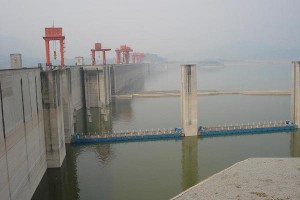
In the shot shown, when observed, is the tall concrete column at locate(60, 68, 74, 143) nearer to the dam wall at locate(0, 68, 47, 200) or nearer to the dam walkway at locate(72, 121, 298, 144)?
the dam walkway at locate(72, 121, 298, 144)

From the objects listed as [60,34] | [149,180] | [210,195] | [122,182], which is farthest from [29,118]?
[60,34]

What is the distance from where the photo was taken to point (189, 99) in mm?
46156

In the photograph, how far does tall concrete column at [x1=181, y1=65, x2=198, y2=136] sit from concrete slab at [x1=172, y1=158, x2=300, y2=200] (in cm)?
1490

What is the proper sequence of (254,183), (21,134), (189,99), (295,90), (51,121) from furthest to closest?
1. (295,90)
2. (189,99)
3. (51,121)
4. (254,183)
5. (21,134)

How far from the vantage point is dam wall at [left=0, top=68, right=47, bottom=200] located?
66.3 feet

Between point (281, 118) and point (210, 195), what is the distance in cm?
3878

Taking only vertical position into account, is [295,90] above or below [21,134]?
above

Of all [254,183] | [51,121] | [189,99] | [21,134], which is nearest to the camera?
[21,134]

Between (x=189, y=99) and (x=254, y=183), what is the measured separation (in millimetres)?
21865

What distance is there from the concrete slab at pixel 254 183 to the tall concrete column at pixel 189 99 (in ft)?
48.9

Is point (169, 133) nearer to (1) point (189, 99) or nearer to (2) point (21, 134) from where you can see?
(1) point (189, 99)

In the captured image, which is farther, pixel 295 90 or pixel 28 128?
pixel 295 90

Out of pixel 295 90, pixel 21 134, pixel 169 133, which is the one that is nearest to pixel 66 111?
pixel 169 133

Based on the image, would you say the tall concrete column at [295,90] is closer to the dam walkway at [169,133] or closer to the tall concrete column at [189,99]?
the dam walkway at [169,133]
